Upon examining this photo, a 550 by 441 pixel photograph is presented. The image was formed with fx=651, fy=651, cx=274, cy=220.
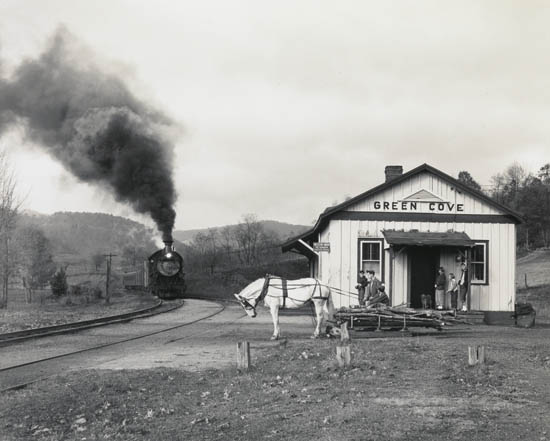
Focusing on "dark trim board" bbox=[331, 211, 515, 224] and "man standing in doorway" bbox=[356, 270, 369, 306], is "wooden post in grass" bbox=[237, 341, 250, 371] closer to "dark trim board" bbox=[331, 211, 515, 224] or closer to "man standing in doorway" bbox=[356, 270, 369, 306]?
"man standing in doorway" bbox=[356, 270, 369, 306]

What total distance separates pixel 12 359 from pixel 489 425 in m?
9.92

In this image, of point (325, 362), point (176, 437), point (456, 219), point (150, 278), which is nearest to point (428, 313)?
point (325, 362)

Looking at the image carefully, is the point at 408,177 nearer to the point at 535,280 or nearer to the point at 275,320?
the point at 275,320

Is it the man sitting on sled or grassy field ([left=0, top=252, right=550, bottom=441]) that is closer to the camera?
grassy field ([left=0, top=252, right=550, bottom=441])

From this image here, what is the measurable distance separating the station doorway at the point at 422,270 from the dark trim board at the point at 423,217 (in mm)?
1057

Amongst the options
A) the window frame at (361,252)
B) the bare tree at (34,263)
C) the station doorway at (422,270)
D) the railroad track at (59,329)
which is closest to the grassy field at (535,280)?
the station doorway at (422,270)

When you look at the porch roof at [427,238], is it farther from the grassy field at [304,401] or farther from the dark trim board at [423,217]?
the grassy field at [304,401]

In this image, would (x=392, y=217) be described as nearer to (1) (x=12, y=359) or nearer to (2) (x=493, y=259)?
(2) (x=493, y=259)

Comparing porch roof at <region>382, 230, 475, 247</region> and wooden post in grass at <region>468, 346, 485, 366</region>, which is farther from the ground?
porch roof at <region>382, 230, 475, 247</region>

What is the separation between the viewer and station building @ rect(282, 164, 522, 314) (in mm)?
22406

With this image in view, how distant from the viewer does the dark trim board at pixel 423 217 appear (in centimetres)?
2275

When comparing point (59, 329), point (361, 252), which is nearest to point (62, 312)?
point (59, 329)

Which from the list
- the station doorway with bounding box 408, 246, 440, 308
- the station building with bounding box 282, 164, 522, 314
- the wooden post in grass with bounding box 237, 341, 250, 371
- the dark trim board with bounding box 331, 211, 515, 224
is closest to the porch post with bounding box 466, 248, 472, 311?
the station building with bounding box 282, 164, 522, 314

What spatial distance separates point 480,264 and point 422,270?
2.05 m
